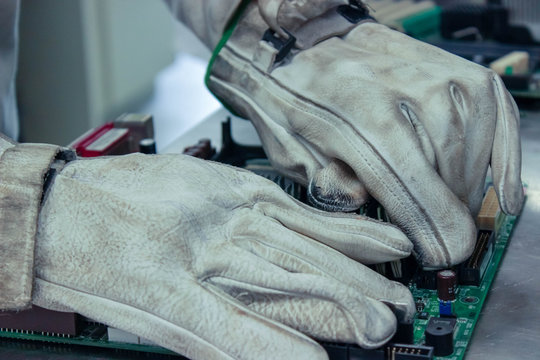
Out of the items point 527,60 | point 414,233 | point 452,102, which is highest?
point 452,102

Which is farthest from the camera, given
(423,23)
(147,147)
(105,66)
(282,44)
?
(105,66)

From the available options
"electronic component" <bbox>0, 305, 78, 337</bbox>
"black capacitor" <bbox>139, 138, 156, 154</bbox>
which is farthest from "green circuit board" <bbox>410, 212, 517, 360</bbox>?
"black capacitor" <bbox>139, 138, 156, 154</bbox>

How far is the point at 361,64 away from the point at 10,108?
2.94 feet

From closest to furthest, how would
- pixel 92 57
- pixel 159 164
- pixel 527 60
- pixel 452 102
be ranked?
pixel 159 164 < pixel 452 102 < pixel 527 60 < pixel 92 57

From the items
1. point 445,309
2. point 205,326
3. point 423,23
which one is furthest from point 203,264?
point 423,23

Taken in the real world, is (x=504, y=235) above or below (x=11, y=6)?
below

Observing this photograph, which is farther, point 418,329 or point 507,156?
A: point 507,156

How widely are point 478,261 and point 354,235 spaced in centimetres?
21

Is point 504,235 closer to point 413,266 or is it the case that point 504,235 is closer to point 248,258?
point 413,266

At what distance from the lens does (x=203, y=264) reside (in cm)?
110

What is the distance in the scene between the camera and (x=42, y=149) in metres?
1.18

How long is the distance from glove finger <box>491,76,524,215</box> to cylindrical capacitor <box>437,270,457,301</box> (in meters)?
0.14

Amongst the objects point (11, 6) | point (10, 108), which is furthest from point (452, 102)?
point (10, 108)

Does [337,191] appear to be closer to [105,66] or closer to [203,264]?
[203,264]
